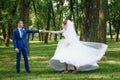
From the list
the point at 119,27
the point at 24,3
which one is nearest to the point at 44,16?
the point at 119,27

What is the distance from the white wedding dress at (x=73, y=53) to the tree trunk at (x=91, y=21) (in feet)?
32.6

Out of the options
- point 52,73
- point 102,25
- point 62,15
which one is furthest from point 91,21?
point 62,15

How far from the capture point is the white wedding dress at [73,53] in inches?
667

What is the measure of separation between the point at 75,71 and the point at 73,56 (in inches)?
26.4

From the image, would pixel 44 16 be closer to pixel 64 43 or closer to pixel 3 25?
pixel 3 25

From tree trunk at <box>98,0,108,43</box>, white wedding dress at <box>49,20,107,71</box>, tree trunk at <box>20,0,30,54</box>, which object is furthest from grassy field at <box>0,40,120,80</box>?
tree trunk at <box>20,0,30,54</box>

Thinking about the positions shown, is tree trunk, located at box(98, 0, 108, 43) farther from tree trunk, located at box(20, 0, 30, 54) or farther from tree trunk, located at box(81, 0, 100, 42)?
tree trunk, located at box(20, 0, 30, 54)

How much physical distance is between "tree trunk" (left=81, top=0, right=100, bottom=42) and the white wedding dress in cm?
993

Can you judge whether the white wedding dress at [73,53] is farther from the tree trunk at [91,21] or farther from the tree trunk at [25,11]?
the tree trunk at [91,21]

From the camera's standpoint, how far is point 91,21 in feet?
92.2

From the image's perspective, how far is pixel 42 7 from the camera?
78938 millimetres

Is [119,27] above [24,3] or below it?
below

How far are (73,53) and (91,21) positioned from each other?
11.2 meters

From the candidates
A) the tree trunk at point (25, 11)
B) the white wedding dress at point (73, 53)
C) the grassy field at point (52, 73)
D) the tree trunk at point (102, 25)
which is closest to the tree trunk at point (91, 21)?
the tree trunk at point (102, 25)
